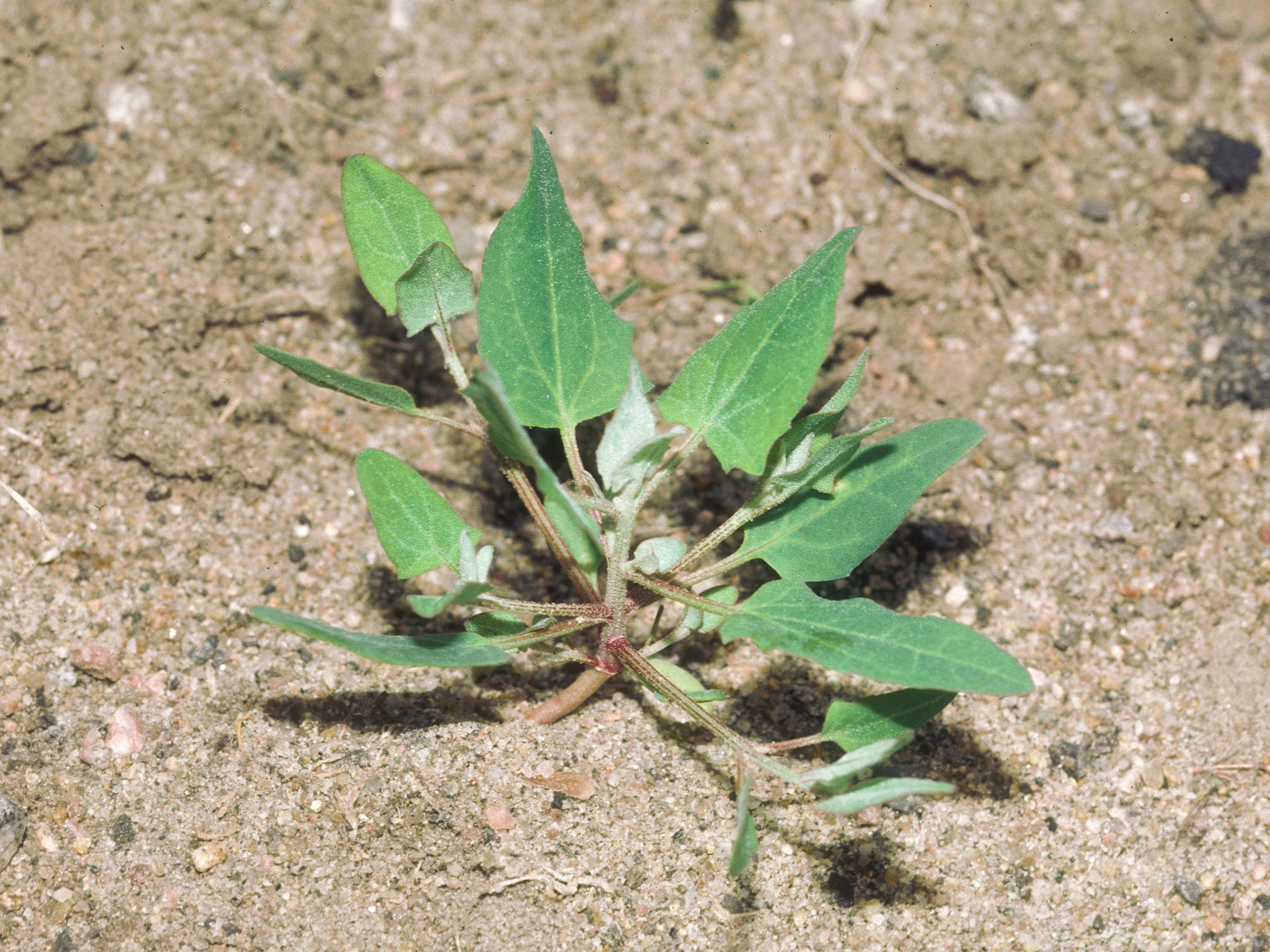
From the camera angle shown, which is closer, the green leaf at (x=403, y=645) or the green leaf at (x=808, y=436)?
the green leaf at (x=403, y=645)

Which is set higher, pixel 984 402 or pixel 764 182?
pixel 764 182

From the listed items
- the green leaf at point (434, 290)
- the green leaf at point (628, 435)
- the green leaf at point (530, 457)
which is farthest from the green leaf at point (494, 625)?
the green leaf at point (434, 290)

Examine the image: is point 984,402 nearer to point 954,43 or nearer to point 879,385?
point 879,385

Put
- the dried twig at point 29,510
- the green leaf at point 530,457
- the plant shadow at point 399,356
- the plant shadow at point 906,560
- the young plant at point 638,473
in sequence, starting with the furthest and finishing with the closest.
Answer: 1. the plant shadow at point 399,356
2. the plant shadow at point 906,560
3. the dried twig at point 29,510
4. the young plant at point 638,473
5. the green leaf at point 530,457

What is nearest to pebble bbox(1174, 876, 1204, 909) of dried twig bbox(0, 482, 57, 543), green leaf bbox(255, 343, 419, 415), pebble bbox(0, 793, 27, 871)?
green leaf bbox(255, 343, 419, 415)

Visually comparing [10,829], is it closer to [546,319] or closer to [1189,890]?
[546,319]

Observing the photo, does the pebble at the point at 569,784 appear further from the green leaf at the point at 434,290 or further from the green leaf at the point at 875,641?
the green leaf at the point at 434,290

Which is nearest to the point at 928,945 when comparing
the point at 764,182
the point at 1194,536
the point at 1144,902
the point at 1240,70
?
the point at 1144,902
